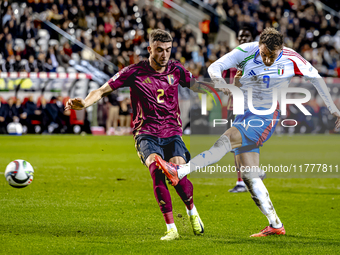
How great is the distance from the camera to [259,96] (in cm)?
570

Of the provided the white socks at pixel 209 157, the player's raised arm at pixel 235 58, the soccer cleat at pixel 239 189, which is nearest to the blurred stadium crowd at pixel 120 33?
the soccer cleat at pixel 239 189

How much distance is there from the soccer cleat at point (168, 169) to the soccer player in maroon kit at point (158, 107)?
181 millimetres

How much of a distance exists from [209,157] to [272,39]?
4.38 ft

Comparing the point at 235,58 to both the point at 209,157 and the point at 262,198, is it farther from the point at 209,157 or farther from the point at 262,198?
the point at 262,198

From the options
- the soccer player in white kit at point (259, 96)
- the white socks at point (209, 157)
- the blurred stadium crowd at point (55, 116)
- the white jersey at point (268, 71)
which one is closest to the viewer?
the white socks at point (209, 157)

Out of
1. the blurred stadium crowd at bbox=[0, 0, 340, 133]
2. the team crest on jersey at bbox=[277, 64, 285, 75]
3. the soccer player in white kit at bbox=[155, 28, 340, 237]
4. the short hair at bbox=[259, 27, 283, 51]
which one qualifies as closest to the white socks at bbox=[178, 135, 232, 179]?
the soccer player in white kit at bbox=[155, 28, 340, 237]

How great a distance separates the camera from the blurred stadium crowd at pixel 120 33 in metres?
22.2

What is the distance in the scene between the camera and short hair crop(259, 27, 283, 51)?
530cm

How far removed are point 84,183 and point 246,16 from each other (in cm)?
1967

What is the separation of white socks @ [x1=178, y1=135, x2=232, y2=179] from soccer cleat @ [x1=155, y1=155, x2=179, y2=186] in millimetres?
80

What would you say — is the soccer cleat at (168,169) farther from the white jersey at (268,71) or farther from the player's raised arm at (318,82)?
the player's raised arm at (318,82)

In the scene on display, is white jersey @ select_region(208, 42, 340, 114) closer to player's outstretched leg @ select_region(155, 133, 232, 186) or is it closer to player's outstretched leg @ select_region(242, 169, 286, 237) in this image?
player's outstretched leg @ select_region(155, 133, 232, 186)

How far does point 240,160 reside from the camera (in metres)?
5.57

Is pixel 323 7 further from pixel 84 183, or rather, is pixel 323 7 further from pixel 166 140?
pixel 166 140
